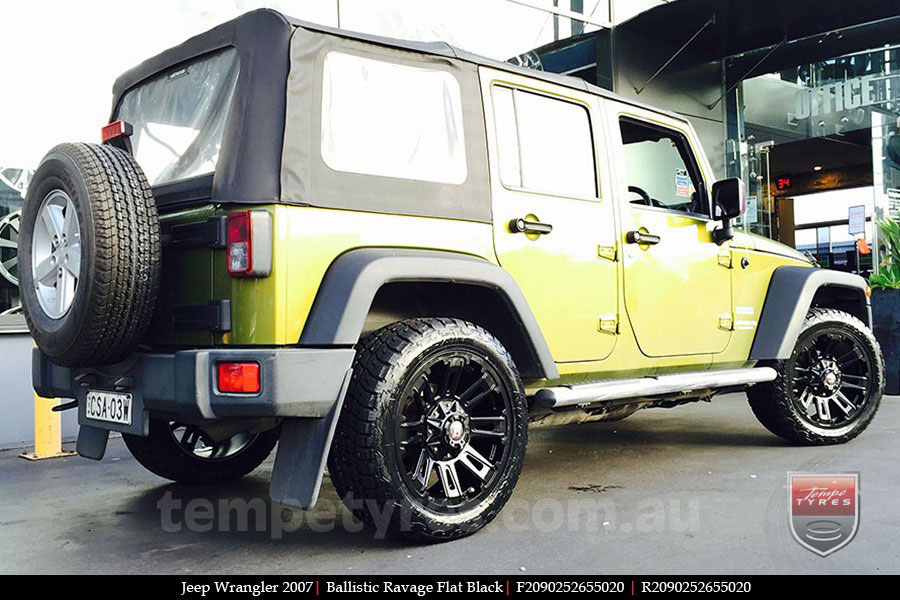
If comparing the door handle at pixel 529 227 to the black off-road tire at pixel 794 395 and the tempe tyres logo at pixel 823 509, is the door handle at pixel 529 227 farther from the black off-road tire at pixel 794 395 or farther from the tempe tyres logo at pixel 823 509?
the black off-road tire at pixel 794 395

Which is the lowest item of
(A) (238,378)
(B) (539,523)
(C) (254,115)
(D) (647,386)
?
(B) (539,523)

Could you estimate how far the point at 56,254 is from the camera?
10.2ft

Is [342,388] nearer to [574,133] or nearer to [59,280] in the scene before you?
[59,280]

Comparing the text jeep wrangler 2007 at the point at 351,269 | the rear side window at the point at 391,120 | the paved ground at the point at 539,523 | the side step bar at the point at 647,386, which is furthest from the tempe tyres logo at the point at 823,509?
the rear side window at the point at 391,120

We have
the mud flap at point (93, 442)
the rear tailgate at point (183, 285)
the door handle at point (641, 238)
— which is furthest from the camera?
the door handle at point (641, 238)

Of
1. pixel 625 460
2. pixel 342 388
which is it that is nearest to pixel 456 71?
pixel 342 388

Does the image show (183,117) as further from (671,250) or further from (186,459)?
(671,250)

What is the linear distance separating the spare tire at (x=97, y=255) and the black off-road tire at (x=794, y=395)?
3483mm

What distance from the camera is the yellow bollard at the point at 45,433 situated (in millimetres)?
5148

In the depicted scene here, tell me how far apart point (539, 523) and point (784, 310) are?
2.17 metres

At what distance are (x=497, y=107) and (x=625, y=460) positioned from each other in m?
2.20

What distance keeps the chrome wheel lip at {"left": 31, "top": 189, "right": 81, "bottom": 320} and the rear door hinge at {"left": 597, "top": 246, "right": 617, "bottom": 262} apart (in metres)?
2.18

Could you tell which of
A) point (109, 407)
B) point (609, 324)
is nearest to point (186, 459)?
point (109, 407)

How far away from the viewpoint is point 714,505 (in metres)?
3.62
